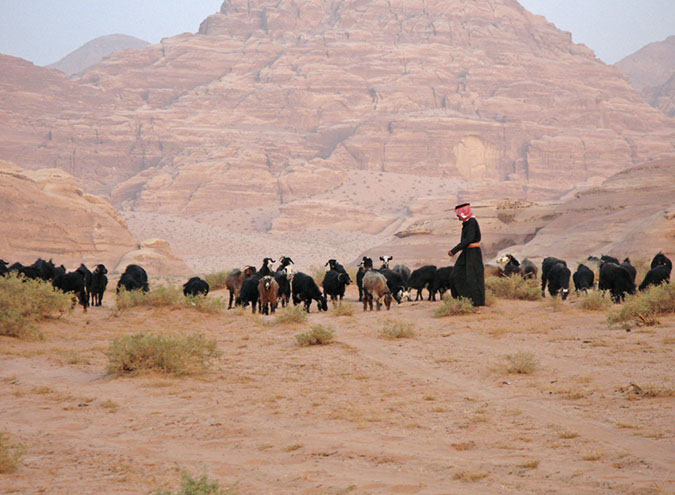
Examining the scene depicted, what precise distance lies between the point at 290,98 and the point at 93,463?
136 metres

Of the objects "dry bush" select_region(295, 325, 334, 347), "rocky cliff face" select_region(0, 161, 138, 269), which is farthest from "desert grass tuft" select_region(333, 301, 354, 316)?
"rocky cliff face" select_region(0, 161, 138, 269)

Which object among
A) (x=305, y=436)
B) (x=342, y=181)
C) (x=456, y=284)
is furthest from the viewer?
(x=342, y=181)

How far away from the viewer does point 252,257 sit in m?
76.1

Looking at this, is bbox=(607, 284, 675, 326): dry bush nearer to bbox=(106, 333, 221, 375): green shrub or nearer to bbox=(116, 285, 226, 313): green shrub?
bbox=(106, 333, 221, 375): green shrub

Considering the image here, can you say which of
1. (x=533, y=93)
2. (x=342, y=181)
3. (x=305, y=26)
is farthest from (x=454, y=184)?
(x=305, y=26)

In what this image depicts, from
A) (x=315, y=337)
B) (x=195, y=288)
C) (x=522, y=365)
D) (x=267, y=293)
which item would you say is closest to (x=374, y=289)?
(x=267, y=293)

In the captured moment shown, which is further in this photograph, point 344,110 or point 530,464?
point 344,110

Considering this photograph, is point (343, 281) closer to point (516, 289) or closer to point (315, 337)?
point (516, 289)

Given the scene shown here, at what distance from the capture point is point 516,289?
1772 centimetres

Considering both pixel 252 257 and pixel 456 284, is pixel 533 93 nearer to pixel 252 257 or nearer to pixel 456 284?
pixel 252 257

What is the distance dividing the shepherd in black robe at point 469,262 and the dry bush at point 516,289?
11.0 ft

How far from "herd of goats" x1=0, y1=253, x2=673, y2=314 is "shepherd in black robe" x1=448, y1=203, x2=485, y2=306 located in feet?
1.08

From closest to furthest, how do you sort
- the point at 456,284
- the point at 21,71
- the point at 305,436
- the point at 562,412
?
1. the point at 305,436
2. the point at 562,412
3. the point at 456,284
4. the point at 21,71

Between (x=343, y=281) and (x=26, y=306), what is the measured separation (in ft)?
26.7
